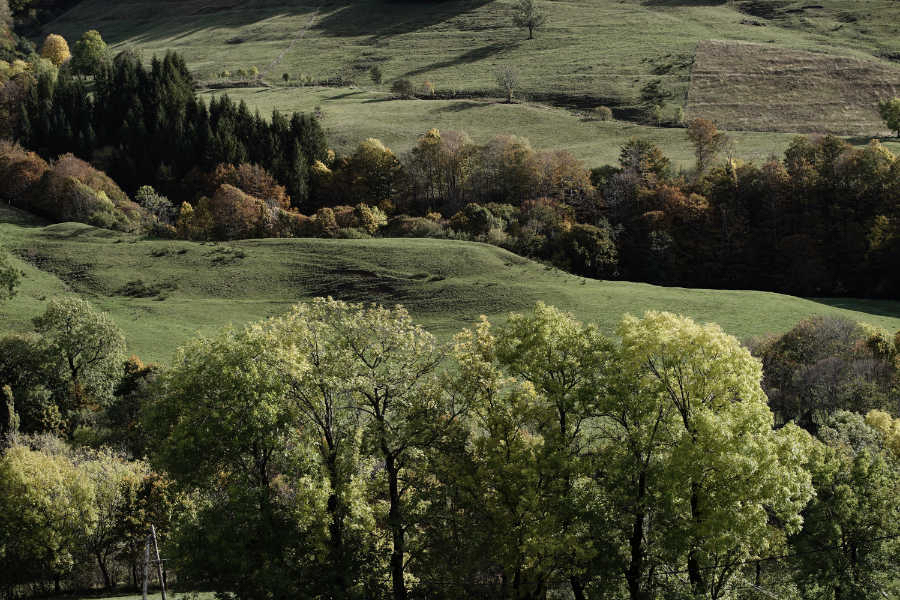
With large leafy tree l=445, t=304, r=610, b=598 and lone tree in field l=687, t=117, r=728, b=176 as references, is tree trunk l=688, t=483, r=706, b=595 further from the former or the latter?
lone tree in field l=687, t=117, r=728, b=176

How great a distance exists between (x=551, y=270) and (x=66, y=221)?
2749 inches

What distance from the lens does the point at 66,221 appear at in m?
115

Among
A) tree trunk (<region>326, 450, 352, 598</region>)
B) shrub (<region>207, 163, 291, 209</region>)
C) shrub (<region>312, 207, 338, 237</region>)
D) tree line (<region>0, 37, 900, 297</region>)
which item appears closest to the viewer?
tree trunk (<region>326, 450, 352, 598</region>)

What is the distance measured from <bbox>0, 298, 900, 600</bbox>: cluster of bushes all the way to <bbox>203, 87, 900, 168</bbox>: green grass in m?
94.6

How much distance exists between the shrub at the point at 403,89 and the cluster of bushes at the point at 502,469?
470 ft

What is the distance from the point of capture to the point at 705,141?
408 feet

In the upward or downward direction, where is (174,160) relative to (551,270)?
upward

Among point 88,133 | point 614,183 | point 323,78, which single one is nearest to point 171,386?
point 614,183

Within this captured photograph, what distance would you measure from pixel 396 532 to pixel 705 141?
10355 cm

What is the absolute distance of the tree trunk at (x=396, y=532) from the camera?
36.1 m

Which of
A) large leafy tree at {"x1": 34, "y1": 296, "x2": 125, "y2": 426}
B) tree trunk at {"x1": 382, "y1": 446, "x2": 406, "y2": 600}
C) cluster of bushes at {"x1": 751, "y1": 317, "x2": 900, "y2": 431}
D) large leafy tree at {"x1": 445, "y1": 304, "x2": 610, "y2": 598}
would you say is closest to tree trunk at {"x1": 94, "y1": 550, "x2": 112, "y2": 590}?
large leafy tree at {"x1": 34, "y1": 296, "x2": 125, "y2": 426}

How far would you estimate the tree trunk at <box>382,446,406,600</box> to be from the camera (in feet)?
118

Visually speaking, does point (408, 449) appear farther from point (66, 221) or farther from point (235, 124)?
point (235, 124)

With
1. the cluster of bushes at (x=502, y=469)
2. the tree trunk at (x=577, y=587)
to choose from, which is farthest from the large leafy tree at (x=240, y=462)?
the tree trunk at (x=577, y=587)
